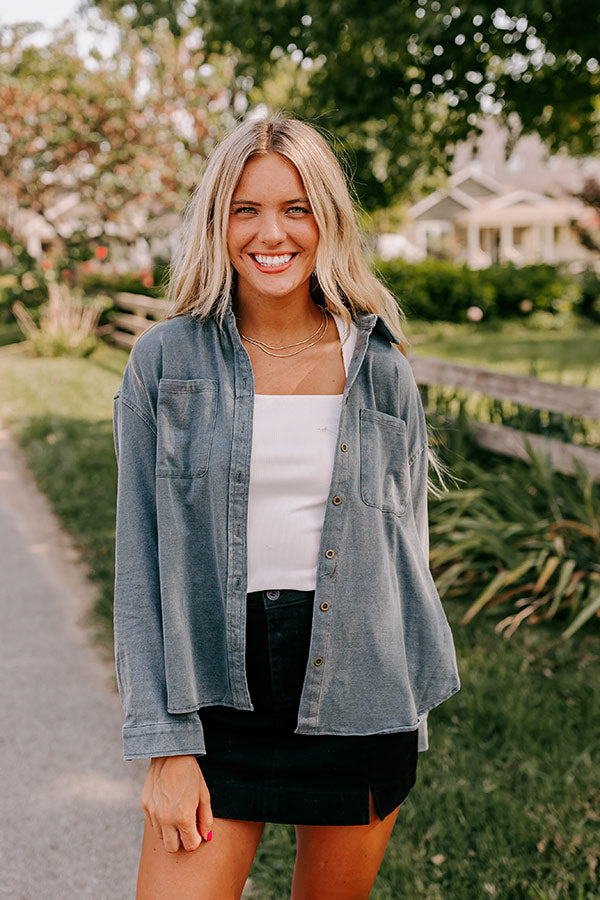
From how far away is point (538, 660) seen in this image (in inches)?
157

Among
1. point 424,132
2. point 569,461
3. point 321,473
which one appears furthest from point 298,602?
point 424,132

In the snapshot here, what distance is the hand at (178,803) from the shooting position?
158 cm

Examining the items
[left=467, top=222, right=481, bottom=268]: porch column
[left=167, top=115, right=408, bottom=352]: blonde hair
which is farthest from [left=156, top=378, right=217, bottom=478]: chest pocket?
[left=467, top=222, right=481, bottom=268]: porch column

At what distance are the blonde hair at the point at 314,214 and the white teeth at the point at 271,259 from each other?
0.06 m

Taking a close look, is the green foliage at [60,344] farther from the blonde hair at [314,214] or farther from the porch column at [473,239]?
the porch column at [473,239]

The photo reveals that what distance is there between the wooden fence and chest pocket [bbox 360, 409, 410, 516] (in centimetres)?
275

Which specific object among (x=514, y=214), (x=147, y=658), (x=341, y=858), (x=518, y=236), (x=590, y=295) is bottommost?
(x=518, y=236)

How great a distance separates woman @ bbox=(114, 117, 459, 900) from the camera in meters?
1.63

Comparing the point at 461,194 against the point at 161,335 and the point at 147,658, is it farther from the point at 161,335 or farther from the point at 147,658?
the point at 147,658

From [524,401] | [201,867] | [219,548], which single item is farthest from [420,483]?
[524,401]

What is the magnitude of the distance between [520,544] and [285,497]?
317cm

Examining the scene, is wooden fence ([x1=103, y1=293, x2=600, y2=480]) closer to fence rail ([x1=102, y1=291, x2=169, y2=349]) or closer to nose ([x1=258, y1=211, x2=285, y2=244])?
nose ([x1=258, y1=211, x2=285, y2=244])

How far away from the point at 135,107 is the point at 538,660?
1418 cm

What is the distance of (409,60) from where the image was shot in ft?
15.6
